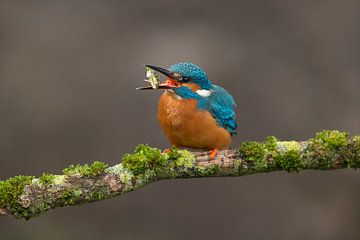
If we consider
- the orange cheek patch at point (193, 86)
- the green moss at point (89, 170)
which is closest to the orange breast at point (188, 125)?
the orange cheek patch at point (193, 86)

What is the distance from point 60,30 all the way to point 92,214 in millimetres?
2431

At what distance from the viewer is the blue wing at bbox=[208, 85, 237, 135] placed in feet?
18.1

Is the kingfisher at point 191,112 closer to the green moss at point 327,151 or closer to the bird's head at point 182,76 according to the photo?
the bird's head at point 182,76

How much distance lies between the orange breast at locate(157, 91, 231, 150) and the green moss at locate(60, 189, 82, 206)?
4.16ft

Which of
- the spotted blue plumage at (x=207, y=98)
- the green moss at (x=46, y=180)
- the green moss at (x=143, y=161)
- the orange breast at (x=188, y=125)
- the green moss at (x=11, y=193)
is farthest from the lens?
the spotted blue plumage at (x=207, y=98)

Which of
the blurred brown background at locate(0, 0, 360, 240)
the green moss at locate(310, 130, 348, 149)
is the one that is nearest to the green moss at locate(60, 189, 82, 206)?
the green moss at locate(310, 130, 348, 149)

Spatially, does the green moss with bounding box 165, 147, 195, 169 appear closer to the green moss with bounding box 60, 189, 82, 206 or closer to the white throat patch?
the green moss with bounding box 60, 189, 82, 206

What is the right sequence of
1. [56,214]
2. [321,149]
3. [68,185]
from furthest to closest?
1. [56,214]
2. [321,149]
3. [68,185]

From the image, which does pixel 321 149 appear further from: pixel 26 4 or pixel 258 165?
pixel 26 4

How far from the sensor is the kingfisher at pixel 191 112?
211 inches

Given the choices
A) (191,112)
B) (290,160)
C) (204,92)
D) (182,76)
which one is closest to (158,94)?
(204,92)

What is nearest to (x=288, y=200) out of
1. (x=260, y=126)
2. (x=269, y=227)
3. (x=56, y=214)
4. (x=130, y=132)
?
(x=269, y=227)

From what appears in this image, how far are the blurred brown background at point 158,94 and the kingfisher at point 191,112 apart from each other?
3.44 metres

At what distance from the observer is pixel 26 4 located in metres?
9.37
